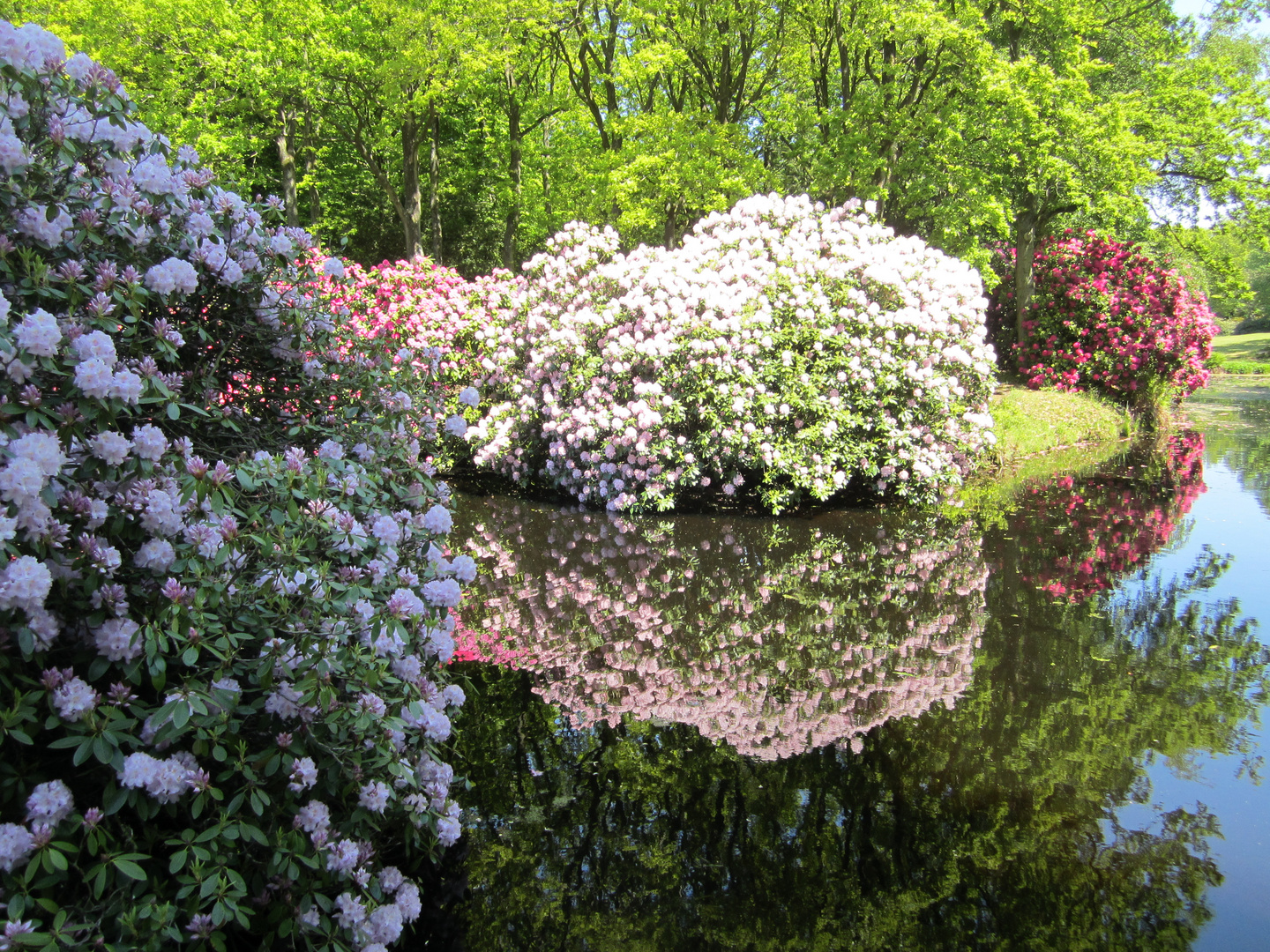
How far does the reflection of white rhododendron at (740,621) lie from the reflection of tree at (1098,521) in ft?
1.98

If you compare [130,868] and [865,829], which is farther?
[865,829]

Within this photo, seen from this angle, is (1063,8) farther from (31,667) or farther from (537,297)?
(31,667)

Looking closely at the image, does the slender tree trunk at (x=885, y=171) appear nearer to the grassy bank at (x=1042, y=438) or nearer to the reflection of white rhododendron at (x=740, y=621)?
the grassy bank at (x=1042, y=438)

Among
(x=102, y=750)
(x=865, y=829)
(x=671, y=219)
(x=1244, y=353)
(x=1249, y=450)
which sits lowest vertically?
(x=865, y=829)

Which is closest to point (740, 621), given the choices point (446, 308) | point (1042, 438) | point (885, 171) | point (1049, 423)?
point (446, 308)

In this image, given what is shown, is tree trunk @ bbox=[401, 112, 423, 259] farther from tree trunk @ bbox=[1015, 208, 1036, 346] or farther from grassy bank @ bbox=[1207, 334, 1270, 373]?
grassy bank @ bbox=[1207, 334, 1270, 373]

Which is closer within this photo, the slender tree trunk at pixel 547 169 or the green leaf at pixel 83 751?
the green leaf at pixel 83 751

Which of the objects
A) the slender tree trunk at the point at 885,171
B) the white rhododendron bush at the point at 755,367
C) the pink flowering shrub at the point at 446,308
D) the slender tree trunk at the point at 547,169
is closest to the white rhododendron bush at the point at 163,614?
the white rhododendron bush at the point at 755,367

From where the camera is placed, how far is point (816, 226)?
9664mm

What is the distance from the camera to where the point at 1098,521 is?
8.61 metres

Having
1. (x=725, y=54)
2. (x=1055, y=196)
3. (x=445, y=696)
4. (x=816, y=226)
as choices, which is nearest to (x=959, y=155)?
(x=1055, y=196)

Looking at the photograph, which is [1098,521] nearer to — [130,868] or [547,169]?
[130,868]

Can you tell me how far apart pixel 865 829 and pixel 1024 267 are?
16.8m

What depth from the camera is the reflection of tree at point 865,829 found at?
2.77 m
